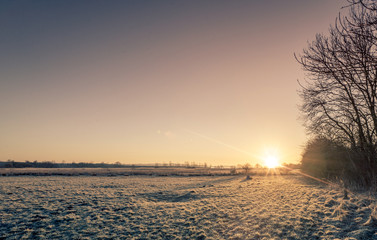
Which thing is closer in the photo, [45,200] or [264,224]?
[264,224]

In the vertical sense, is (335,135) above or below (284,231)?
above

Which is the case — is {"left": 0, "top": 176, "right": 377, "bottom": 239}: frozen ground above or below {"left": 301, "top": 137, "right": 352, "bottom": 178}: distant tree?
below

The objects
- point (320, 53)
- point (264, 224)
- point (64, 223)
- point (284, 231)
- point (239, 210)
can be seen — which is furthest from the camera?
point (239, 210)

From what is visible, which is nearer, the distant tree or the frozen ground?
the frozen ground

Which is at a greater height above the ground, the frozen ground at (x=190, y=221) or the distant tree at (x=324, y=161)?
the distant tree at (x=324, y=161)

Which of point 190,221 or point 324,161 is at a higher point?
point 324,161

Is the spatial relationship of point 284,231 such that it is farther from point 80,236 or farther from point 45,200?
point 45,200

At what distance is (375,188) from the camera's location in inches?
554

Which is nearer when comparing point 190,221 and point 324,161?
point 190,221

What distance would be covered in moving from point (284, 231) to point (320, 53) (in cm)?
764

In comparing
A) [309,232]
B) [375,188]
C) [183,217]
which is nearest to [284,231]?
[309,232]

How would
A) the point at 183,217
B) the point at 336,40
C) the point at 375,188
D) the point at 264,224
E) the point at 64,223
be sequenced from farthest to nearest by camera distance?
the point at 375,188
the point at 183,217
the point at 64,223
the point at 264,224
the point at 336,40

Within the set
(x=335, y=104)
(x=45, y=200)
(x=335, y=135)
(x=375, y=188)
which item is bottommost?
(x=45, y=200)

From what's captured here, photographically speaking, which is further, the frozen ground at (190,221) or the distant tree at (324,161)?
the distant tree at (324,161)
